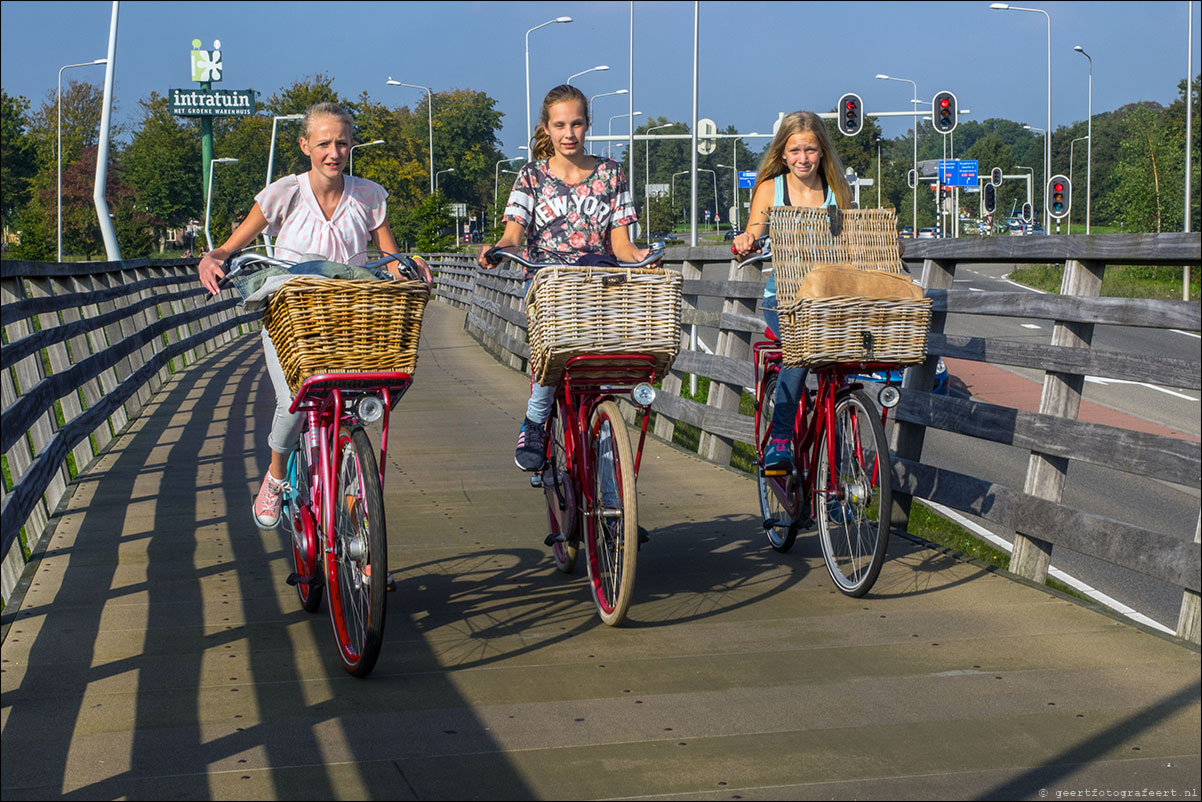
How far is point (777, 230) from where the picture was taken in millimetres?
5766

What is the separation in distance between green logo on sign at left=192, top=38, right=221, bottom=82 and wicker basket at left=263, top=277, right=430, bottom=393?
104 meters

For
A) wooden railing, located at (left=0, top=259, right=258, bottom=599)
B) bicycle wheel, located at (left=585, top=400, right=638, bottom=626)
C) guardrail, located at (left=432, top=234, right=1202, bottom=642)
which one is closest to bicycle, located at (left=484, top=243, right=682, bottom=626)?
bicycle wheel, located at (left=585, top=400, right=638, bottom=626)

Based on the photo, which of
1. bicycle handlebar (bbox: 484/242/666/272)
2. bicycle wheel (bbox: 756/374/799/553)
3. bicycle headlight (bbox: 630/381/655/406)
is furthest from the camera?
bicycle wheel (bbox: 756/374/799/553)

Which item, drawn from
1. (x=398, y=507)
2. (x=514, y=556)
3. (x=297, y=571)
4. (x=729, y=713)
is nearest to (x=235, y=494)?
(x=398, y=507)

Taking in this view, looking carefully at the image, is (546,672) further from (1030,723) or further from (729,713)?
(1030,723)

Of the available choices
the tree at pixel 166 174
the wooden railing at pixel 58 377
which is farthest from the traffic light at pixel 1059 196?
the tree at pixel 166 174

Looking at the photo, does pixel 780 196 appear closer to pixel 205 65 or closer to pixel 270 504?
pixel 270 504

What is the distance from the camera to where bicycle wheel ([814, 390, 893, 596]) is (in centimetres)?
527

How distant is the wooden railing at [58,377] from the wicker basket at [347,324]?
107 centimetres

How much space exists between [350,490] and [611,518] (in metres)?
1.00

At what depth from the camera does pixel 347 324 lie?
450 centimetres

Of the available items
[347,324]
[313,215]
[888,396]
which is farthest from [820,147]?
[347,324]

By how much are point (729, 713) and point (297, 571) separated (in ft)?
6.40

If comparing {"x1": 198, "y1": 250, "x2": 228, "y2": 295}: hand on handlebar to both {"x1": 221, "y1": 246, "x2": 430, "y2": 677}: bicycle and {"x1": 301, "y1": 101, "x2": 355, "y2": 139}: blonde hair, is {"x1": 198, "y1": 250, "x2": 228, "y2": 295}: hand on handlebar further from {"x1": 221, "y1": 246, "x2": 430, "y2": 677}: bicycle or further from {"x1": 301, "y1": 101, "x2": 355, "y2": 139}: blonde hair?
{"x1": 301, "y1": 101, "x2": 355, "y2": 139}: blonde hair
